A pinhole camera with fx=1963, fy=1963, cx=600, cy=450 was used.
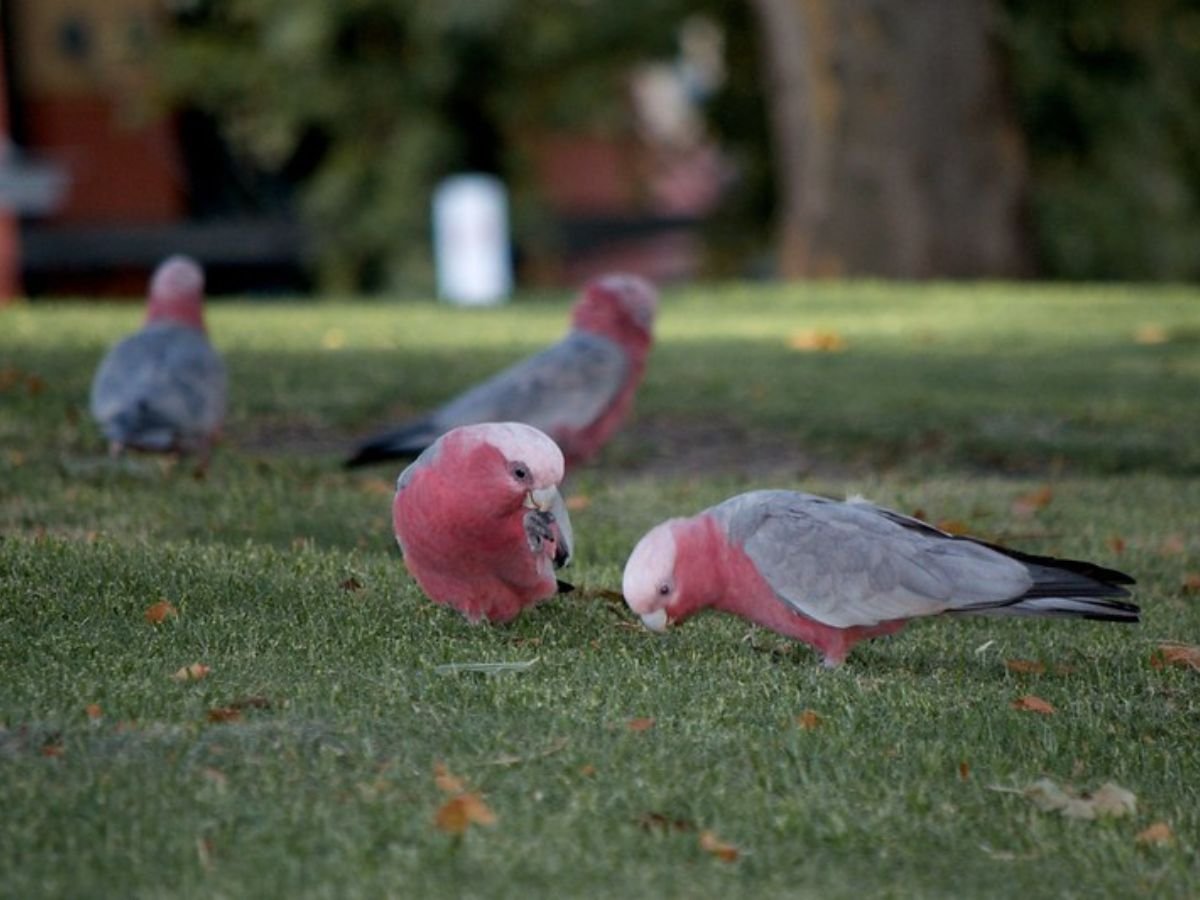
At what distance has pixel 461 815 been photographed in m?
3.57

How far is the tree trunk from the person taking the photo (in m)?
16.3

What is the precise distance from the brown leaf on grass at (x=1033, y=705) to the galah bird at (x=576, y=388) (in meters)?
2.68

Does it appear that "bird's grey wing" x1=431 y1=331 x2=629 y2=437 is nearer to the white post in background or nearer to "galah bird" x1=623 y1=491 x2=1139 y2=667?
"galah bird" x1=623 y1=491 x2=1139 y2=667

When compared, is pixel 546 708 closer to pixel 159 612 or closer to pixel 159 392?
pixel 159 612

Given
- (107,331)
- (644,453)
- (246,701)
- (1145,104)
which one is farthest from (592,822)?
(1145,104)

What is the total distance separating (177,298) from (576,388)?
1.83 meters

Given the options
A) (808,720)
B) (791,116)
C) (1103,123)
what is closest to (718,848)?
(808,720)

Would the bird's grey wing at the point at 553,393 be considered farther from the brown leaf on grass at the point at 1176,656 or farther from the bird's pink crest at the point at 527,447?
the brown leaf on grass at the point at 1176,656

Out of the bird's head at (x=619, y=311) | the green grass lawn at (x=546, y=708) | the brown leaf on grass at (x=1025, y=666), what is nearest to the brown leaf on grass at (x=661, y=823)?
the green grass lawn at (x=546, y=708)

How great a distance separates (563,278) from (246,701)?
788 inches

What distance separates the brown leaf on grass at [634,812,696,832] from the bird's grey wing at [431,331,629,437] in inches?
131

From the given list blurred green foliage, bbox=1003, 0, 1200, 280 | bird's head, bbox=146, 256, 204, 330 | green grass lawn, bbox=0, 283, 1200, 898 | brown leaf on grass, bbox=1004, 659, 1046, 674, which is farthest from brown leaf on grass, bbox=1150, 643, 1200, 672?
blurred green foliage, bbox=1003, 0, 1200, 280

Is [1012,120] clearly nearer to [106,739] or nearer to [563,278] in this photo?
[563,278]

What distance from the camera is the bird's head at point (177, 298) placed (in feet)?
25.9
